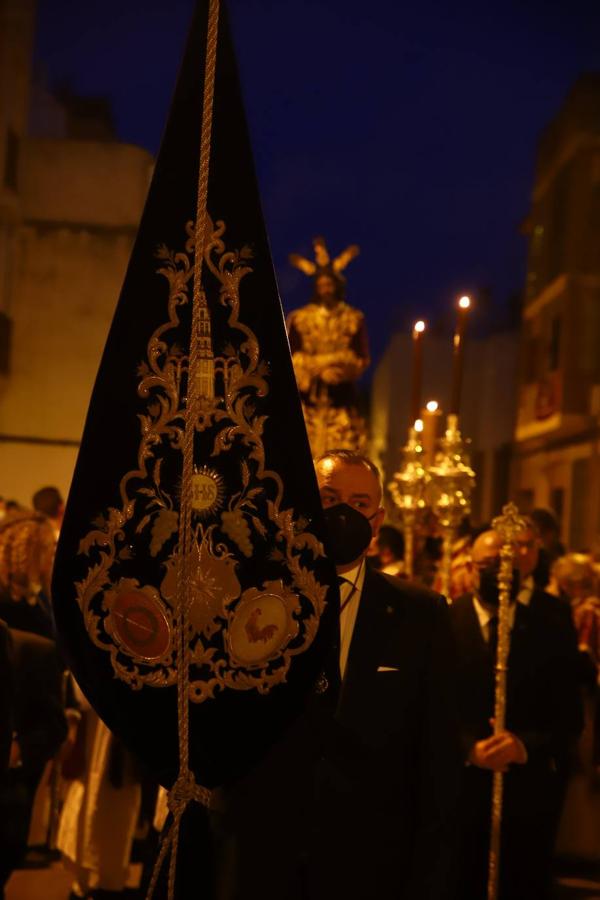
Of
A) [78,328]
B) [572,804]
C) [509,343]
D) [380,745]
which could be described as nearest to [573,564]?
[572,804]

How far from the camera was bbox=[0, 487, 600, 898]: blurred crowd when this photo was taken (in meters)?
3.85

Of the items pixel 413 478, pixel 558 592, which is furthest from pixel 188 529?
pixel 558 592

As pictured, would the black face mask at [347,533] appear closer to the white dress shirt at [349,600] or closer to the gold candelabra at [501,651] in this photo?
the white dress shirt at [349,600]

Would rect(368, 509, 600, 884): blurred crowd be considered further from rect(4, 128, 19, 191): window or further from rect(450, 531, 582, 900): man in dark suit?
rect(4, 128, 19, 191): window

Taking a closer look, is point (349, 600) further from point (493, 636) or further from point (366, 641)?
point (493, 636)

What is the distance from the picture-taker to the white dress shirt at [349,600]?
2812mm

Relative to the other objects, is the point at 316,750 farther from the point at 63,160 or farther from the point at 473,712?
the point at 63,160

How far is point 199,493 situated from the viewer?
231 centimetres

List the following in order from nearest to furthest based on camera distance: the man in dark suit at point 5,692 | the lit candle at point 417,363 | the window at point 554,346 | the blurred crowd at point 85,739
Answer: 1. the man in dark suit at point 5,692
2. the blurred crowd at point 85,739
3. the lit candle at point 417,363
4. the window at point 554,346

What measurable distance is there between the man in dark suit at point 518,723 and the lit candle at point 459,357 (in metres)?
0.53

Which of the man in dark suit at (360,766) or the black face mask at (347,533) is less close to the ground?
the black face mask at (347,533)

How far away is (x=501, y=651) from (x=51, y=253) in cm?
986

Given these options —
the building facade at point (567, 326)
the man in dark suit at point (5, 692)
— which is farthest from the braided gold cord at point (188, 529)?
the building facade at point (567, 326)

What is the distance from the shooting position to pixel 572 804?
6691mm
